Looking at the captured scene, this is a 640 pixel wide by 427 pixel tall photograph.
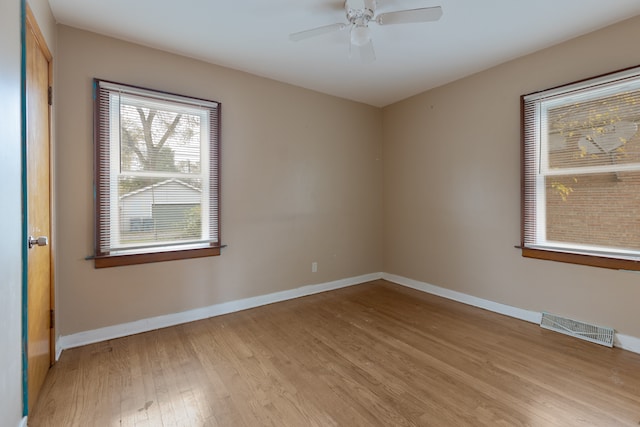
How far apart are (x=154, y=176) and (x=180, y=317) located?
1.37 metres

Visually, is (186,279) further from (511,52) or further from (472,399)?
(511,52)

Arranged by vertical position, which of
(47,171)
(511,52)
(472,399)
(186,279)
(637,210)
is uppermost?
(511,52)

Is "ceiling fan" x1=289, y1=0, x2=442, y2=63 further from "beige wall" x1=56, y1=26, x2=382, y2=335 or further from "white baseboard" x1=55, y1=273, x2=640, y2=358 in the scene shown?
"white baseboard" x1=55, y1=273, x2=640, y2=358

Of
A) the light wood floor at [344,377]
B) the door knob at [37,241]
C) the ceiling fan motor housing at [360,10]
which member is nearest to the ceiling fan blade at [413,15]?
the ceiling fan motor housing at [360,10]

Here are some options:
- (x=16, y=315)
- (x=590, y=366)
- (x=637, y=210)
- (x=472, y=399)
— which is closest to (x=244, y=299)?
(x=16, y=315)

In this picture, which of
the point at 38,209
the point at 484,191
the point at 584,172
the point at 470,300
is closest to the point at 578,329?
the point at 470,300

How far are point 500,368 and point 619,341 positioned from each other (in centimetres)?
117

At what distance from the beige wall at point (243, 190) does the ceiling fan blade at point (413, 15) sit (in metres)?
1.77

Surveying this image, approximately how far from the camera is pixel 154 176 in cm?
272

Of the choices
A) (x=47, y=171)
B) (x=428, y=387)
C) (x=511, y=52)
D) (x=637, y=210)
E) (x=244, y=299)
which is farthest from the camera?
(x=244, y=299)

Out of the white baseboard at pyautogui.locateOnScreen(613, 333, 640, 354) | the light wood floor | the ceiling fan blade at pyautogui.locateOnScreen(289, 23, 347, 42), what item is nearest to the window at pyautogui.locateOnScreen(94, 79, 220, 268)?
the light wood floor

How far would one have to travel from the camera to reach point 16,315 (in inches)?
56.6

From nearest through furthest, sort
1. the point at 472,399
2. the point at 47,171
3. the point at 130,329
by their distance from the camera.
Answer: the point at 472,399, the point at 47,171, the point at 130,329

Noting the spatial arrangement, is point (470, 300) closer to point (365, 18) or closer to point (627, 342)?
point (627, 342)
